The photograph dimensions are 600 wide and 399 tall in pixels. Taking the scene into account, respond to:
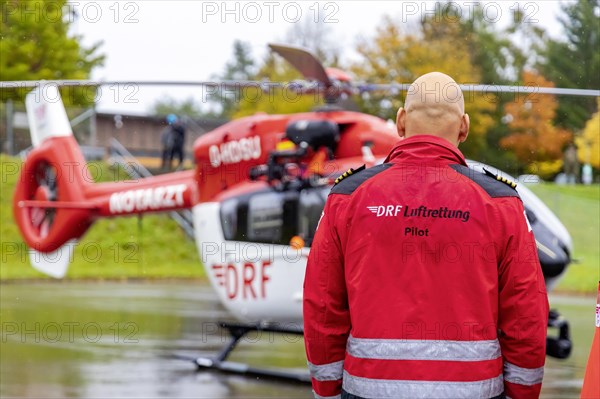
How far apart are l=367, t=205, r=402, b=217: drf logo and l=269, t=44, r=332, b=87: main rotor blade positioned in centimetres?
374

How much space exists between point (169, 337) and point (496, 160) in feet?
56.4

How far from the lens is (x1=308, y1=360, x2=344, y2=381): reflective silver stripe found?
2.69 meters

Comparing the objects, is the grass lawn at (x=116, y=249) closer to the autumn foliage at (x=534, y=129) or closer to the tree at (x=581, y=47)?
the autumn foliage at (x=534, y=129)

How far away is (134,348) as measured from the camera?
358 inches

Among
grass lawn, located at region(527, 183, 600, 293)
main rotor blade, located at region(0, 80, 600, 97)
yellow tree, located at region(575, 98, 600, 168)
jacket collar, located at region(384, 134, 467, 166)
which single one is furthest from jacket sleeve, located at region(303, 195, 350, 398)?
grass lawn, located at region(527, 183, 600, 293)

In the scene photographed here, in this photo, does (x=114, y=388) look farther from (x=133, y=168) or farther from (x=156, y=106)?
(x=156, y=106)

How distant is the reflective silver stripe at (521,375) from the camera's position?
2.58 m

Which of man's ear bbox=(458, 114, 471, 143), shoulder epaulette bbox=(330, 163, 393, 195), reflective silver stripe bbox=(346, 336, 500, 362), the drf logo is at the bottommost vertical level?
reflective silver stripe bbox=(346, 336, 500, 362)

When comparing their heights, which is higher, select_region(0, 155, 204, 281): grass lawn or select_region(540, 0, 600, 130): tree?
select_region(540, 0, 600, 130): tree

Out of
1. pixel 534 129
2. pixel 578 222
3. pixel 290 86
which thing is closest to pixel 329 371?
pixel 290 86

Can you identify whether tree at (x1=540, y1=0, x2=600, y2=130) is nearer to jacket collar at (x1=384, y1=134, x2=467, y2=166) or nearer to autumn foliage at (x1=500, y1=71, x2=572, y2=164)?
autumn foliage at (x1=500, y1=71, x2=572, y2=164)

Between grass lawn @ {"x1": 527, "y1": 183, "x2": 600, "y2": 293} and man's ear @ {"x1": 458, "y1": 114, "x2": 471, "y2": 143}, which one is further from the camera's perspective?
grass lawn @ {"x1": 527, "y1": 183, "x2": 600, "y2": 293}

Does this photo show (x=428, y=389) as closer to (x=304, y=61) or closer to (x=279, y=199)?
(x=304, y=61)
